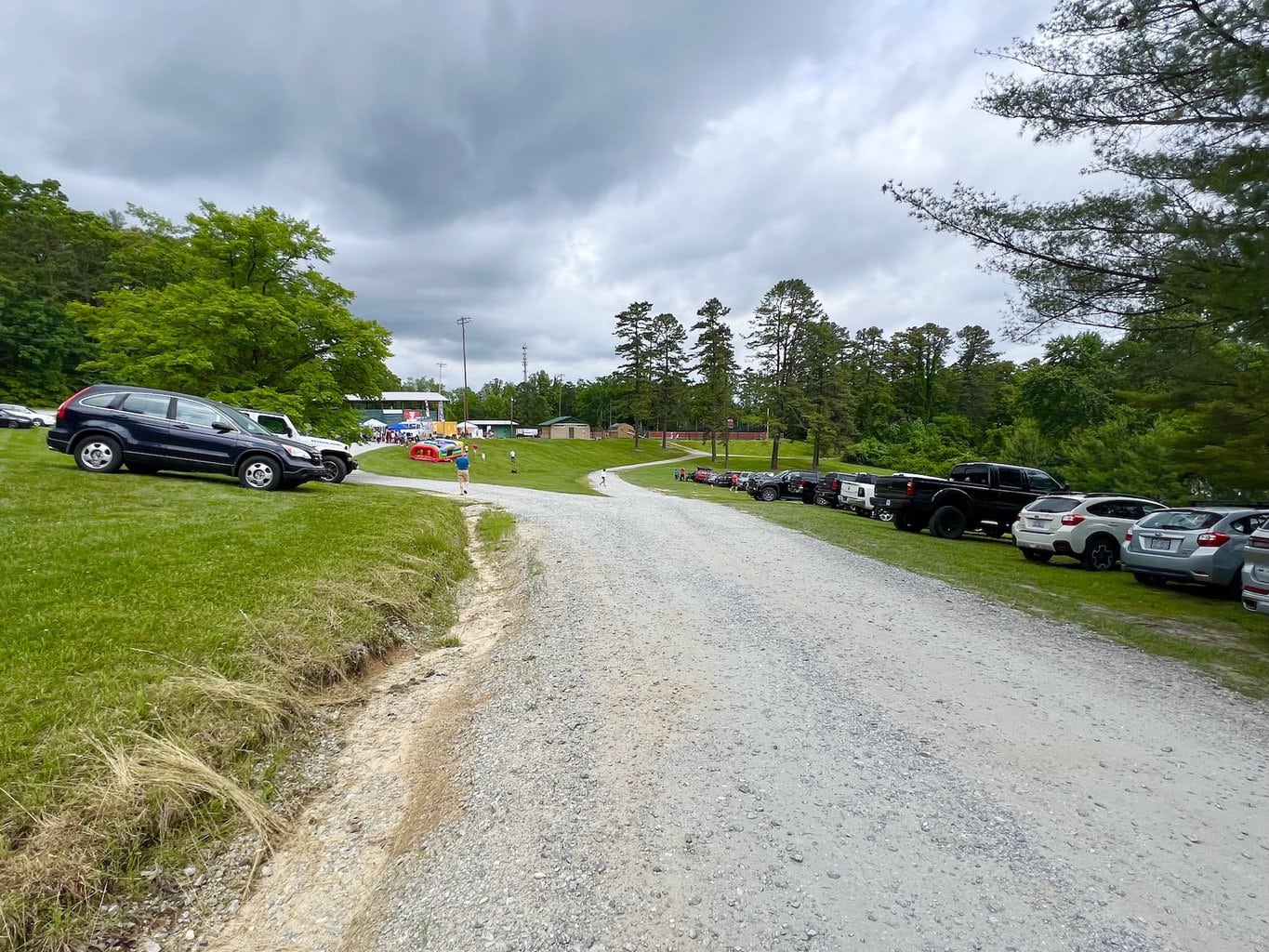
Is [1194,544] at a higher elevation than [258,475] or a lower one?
lower

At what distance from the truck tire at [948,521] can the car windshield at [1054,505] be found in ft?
8.78

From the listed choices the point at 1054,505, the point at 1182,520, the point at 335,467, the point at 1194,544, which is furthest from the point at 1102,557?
the point at 335,467

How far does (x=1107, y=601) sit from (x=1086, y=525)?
3972 millimetres

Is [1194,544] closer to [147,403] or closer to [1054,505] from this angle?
[1054,505]

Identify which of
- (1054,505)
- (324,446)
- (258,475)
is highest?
(324,446)

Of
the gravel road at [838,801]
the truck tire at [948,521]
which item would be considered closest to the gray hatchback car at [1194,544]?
the gravel road at [838,801]

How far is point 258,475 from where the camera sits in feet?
36.2

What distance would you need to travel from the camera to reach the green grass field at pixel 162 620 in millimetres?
2803

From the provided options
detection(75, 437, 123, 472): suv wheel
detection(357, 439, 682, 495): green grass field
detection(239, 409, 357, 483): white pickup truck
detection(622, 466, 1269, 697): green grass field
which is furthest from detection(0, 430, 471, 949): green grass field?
detection(357, 439, 682, 495): green grass field

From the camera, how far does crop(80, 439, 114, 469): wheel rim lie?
400 inches

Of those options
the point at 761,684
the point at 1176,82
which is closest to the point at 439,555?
the point at 761,684

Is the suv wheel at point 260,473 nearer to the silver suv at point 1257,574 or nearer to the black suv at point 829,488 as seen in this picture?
the silver suv at point 1257,574

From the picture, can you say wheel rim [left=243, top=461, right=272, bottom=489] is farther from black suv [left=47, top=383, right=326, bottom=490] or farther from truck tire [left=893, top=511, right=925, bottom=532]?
truck tire [left=893, top=511, right=925, bottom=532]

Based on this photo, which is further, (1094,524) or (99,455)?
(1094,524)
